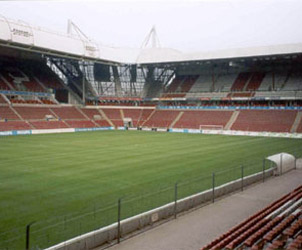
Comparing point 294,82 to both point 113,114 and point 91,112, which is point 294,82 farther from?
point 91,112

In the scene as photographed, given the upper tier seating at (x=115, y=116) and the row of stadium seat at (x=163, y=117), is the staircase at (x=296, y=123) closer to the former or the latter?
the row of stadium seat at (x=163, y=117)

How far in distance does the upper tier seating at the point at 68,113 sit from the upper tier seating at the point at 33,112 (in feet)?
5.79

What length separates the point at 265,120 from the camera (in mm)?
60719

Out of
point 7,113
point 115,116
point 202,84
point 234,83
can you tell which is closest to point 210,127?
point 234,83

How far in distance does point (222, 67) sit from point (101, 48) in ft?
91.4

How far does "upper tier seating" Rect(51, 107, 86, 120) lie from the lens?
65.2m

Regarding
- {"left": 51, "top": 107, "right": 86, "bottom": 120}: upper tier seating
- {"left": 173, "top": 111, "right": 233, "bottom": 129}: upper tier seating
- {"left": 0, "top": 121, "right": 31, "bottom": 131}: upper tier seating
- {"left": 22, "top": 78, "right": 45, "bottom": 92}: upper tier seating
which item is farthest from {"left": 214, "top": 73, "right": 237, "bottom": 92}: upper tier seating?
{"left": 0, "top": 121, "right": 31, "bottom": 131}: upper tier seating

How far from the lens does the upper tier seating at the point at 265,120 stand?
57.7 m

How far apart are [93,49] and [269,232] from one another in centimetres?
5758

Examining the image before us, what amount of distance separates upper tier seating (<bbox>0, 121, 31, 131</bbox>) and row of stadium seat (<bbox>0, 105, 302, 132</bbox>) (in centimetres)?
126

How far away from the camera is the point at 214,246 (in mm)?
9359

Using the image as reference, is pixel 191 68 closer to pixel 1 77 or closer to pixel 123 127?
pixel 123 127

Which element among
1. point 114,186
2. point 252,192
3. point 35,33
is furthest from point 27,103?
point 252,192

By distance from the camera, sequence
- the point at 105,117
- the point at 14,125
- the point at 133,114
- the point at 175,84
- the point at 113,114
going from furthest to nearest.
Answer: the point at 175,84 → the point at 133,114 → the point at 113,114 → the point at 105,117 → the point at 14,125
